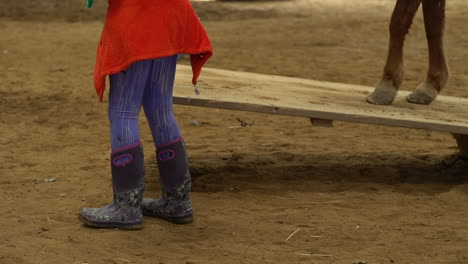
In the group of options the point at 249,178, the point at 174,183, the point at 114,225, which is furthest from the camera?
the point at 249,178

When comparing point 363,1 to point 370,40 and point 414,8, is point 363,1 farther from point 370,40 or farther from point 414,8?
point 414,8

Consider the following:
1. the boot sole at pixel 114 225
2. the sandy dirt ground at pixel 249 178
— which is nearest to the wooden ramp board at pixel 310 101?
the sandy dirt ground at pixel 249 178

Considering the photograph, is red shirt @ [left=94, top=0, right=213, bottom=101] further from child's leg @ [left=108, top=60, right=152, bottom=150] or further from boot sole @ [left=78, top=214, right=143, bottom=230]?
boot sole @ [left=78, top=214, right=143, bottom=230]

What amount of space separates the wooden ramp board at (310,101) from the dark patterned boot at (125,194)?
72 centimetres

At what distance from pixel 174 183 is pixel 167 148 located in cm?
19

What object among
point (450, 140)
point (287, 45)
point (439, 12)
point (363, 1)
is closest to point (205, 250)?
point (439, 12)

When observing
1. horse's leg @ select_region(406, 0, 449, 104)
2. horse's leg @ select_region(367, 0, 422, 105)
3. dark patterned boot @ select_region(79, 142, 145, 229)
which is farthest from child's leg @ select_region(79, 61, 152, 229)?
→ horse's leg @ select_region(406, 0, 449, 104)

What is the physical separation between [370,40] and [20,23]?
4840mm

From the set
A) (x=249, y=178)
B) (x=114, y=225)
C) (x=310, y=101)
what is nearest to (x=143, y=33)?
(x=114, y=225)

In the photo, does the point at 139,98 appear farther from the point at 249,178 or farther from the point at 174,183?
the point at 249,178

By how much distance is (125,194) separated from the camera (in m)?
A: 3.95

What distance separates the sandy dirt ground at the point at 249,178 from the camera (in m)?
3.77

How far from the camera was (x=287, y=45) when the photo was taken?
397 inches

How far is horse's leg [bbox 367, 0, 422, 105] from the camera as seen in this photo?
16.4 ft
